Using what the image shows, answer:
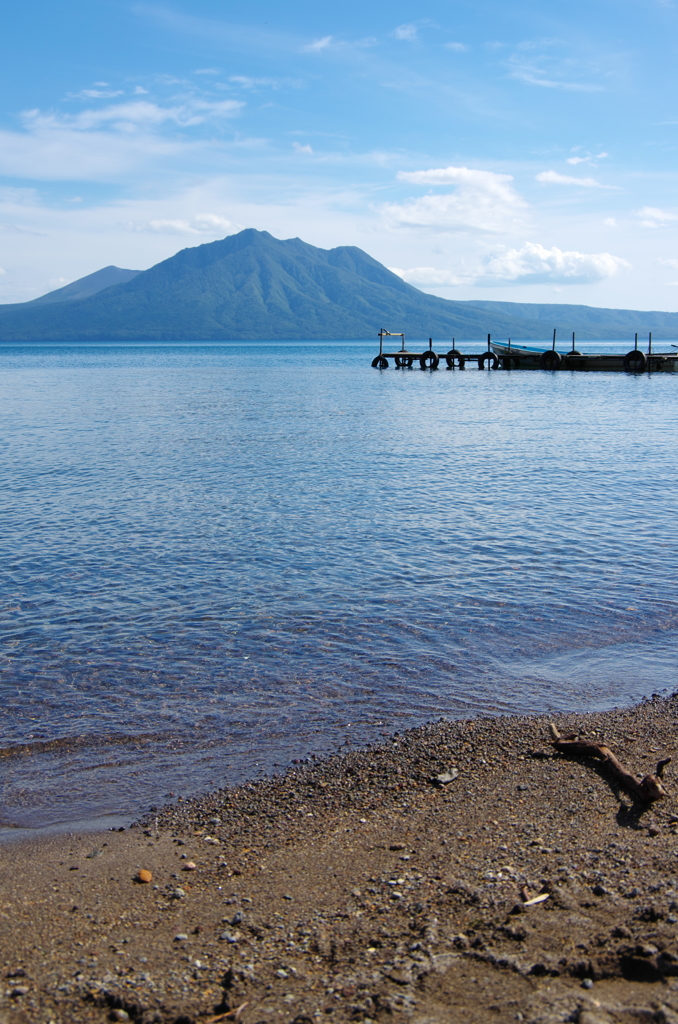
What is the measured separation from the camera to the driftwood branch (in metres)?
7.49

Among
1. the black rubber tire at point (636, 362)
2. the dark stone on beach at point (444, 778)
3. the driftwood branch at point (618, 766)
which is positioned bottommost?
the dark stone on beach at point (444, 778)

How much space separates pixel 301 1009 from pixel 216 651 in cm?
794

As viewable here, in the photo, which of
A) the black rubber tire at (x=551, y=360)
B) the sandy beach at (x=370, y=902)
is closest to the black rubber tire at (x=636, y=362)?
the black rubber tire at (x=551, y=360)

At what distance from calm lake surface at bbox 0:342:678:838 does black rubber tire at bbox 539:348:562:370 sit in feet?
222

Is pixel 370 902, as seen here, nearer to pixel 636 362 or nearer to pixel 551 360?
pixel 636 362

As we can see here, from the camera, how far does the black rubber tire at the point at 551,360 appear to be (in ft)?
326

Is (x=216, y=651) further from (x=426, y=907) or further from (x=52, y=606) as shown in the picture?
(x=426, y=907)

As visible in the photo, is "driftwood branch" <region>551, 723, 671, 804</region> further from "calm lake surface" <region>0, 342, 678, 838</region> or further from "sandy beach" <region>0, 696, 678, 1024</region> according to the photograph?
"calm lake surface" <region>0, 342, 678, 838</region>

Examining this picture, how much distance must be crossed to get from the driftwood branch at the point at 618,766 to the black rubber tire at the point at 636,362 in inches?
3715

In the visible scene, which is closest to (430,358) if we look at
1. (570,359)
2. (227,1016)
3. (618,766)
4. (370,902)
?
(570,359)

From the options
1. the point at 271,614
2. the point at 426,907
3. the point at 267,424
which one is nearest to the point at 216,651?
the point at 271,614

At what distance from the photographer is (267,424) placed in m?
48.0

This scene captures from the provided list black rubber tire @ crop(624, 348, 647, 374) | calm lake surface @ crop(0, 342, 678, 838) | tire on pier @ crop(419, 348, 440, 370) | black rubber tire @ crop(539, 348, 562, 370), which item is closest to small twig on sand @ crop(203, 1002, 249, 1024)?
calm lake surface @ crop(0, 342, 678, 838)

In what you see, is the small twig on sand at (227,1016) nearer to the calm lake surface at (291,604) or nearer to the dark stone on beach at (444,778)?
the calm lake surface at (291,604)
